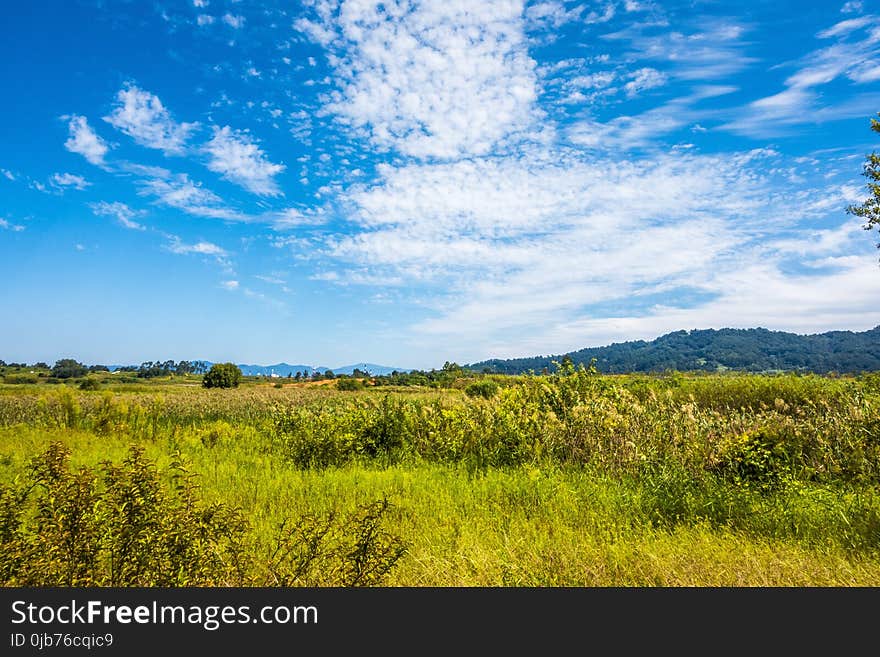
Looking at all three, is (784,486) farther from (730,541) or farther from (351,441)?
(351,441)

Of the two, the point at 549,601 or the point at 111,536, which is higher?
the point at 111,536

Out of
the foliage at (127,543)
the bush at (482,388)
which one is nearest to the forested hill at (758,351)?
the bush at (482,388)

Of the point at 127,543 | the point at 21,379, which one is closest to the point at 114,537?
the point at 127,543

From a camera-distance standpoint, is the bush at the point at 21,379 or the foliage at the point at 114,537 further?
the bush at the point at 21,379

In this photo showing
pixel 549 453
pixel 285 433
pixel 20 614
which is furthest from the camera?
pixel 285 433

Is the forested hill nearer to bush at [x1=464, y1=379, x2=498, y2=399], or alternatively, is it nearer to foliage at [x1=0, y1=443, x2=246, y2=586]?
bush at [x1=464, y1=379, x2=498, y2=399]

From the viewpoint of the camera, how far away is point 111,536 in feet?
12.9

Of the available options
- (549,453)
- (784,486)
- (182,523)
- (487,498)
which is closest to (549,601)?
(182,523)

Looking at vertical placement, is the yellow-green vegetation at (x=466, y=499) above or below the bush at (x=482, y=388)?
below

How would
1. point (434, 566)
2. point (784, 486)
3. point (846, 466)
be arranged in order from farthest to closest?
point (846, 466) < point (784, 486) < point (434, 566)

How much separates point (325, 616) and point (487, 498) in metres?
4.49

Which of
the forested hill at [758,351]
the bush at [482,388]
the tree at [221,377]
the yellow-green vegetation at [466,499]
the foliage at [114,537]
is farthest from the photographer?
the forested hill at [758,351]

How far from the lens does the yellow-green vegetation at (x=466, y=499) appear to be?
385 centimetres

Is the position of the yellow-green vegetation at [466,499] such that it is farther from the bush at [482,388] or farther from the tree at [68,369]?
the tree at [68,369]
